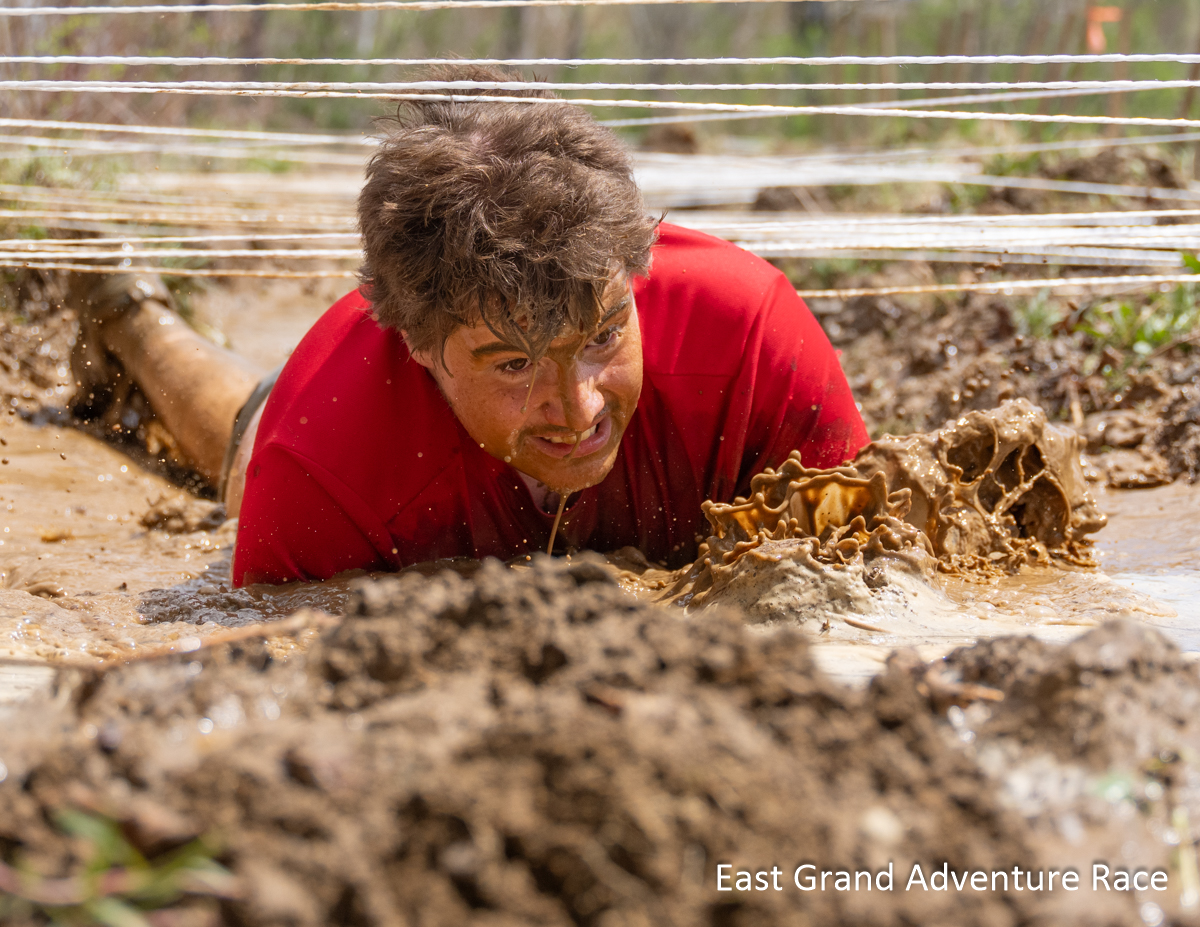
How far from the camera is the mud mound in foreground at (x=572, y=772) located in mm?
775

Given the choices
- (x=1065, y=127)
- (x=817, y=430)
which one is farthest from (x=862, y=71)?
(x=817, y=430)

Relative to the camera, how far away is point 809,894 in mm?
780

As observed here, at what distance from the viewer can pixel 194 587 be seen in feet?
8.73

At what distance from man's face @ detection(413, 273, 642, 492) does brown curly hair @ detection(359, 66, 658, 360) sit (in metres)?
0.06

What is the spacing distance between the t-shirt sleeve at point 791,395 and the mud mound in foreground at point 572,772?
1.39 metres

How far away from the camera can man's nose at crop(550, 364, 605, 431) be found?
82.8 inches

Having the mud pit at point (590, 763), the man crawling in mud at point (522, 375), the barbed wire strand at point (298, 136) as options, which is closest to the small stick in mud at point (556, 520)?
the man crawling in mud at point (522, 375)

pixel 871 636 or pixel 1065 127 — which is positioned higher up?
pixel 1065 127

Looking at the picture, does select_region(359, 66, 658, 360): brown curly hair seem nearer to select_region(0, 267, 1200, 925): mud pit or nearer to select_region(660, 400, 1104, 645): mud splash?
select_region(660, 400, 1104, 645): mud splash

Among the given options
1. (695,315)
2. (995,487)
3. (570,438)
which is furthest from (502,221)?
(995,487)

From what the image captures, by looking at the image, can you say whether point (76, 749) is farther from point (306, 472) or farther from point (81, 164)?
point (81, 164)

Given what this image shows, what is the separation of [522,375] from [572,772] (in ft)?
4.50

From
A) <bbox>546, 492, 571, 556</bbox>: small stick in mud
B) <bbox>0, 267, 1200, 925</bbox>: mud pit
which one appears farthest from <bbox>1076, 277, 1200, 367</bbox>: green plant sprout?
<bbox>0, 267, 1200, 925</bbox>: mud pit

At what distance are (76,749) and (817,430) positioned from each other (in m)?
1.85
